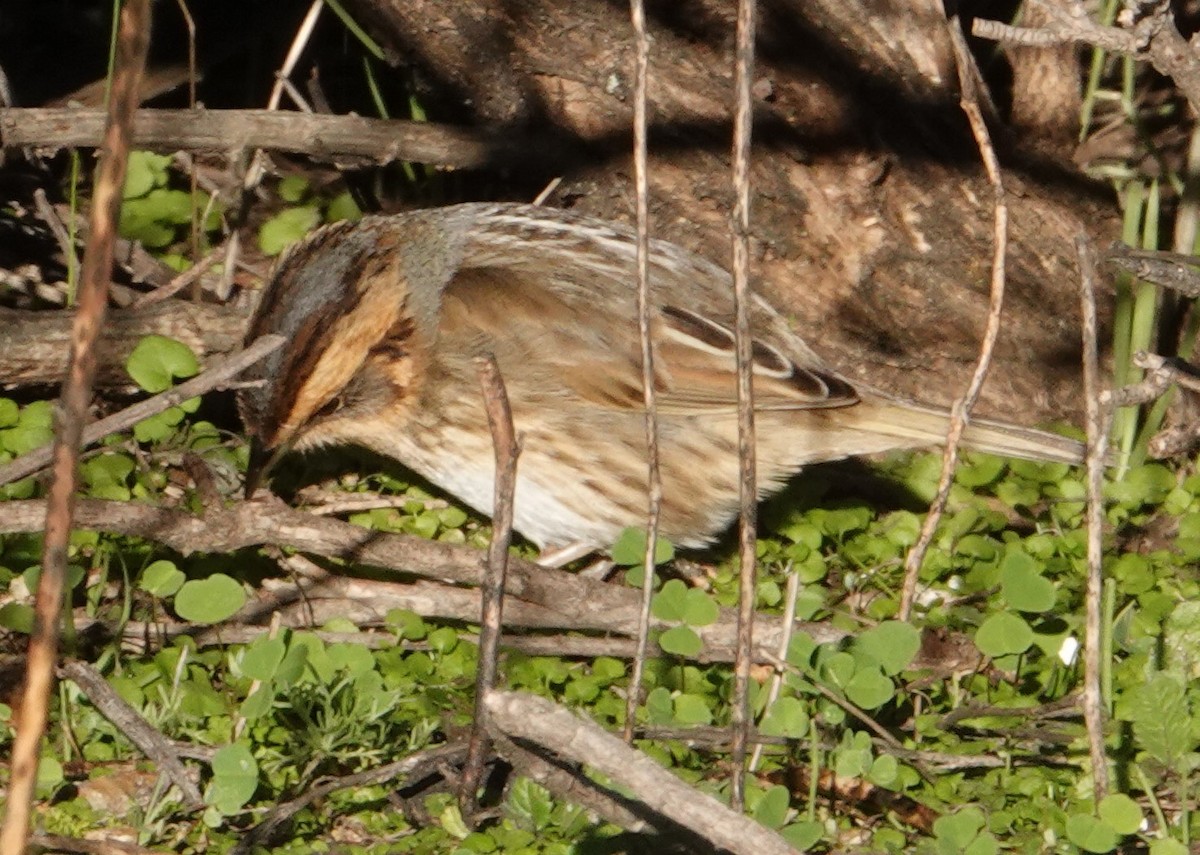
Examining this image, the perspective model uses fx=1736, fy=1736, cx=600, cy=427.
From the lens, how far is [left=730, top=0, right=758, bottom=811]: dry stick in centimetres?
356

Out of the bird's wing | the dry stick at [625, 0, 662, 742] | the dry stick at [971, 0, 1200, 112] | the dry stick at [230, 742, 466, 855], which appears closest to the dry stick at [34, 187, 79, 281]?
the bird's wing

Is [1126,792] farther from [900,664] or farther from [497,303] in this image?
[497,303]

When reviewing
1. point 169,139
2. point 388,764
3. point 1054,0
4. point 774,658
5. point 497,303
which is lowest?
point 388,764

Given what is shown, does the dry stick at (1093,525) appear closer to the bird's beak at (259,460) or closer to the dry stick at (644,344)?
the dry stick at (644,344)

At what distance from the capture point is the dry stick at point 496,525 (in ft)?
10.8

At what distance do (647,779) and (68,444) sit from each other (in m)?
1.25

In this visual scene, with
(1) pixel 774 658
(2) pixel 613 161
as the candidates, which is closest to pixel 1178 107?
(2) pixel 613 161

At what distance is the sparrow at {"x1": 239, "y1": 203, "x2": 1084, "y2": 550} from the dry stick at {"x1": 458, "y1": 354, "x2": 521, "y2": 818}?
1.79m

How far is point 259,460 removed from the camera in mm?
5355

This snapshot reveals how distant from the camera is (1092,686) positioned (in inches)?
151

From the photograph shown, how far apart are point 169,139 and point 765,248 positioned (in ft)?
6.83

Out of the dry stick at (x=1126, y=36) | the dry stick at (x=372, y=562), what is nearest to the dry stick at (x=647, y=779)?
the dry stick at (x=372, y=562)

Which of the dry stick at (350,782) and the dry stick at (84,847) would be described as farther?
the dry stick at (350,782)

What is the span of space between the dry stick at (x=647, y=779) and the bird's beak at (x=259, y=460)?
8.06ft
